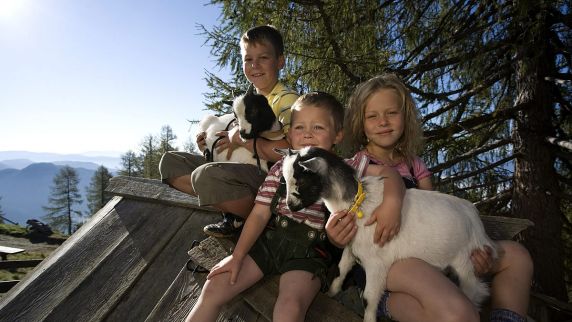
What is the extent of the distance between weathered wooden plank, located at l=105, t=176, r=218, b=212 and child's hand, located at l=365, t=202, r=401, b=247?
1.90 meters

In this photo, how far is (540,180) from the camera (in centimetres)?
518

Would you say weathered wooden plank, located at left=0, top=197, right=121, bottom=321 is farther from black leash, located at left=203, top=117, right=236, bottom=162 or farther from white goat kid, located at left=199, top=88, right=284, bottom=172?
white goat kid, located at left=199, top=88, right=284, bottom=172

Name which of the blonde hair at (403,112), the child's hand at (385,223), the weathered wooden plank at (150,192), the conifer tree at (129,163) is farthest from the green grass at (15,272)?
the conifer tree at (129,163)

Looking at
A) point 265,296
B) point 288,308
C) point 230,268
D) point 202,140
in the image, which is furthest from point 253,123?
point 288,308

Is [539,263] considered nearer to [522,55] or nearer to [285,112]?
[522,55]

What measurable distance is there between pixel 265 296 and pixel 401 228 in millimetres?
910

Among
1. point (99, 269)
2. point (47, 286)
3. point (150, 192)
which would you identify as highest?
point (150, 192)

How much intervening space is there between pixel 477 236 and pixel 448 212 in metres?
0.23

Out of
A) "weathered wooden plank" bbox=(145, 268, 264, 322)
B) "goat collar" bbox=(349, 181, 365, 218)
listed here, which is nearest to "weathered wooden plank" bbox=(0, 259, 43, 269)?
"weathered wooden plank" bbox=(145, 268, 264, 322)

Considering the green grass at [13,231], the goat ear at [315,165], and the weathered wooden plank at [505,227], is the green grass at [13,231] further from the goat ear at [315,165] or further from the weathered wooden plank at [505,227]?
the weathered wooden plank at [505,227]

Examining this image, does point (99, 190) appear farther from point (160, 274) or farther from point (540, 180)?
point (540, 180)

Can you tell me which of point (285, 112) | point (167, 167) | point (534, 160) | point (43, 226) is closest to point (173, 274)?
point (167, 167)

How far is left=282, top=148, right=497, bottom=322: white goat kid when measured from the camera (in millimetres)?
1782

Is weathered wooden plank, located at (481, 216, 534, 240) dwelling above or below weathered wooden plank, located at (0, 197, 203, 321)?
above
